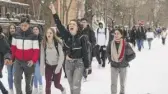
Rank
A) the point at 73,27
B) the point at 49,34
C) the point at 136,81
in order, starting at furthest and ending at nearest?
the point at 136,81, the point at 49,34, the point at 73,27

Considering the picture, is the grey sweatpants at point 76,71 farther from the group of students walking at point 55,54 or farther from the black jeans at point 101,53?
the black jeans at point 101,53

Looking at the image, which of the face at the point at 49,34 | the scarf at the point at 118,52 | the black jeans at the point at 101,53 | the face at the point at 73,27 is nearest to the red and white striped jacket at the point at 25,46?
the face at the point at 49,34

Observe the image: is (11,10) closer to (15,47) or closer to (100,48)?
(100,48)

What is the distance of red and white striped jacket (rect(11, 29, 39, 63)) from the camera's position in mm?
8680

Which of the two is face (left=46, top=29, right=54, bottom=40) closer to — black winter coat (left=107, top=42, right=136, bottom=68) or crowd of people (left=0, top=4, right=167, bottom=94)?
crowd of people (left=0, top=4, right=167, bottom=94)

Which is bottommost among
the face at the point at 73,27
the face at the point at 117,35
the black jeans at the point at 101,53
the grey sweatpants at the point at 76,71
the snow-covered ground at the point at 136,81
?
the snow-covered ground at the point at 136,81

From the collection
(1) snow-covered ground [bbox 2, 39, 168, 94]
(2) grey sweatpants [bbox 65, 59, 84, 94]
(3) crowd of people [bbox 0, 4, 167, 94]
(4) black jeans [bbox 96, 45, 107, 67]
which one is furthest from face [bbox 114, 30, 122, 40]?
(4) black jeans [bbox 96, 45, 107, 67]

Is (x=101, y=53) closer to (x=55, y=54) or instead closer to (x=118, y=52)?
(x=118, y=52)

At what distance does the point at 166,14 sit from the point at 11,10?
6320 centimetres

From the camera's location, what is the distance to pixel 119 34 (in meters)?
9.38

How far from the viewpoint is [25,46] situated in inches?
342

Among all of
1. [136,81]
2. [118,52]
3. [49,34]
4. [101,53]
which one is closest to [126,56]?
[118,52]

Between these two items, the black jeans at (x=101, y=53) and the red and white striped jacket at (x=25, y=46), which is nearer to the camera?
the red and white striped jacket at (x=25, y=46)

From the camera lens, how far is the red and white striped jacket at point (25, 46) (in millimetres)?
8680
